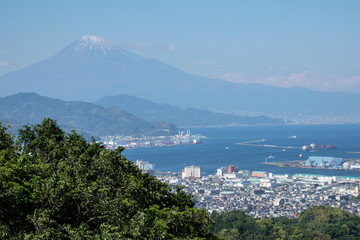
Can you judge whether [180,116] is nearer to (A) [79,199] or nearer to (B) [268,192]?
(B) [268,192]

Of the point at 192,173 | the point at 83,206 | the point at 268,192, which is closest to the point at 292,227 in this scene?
the point at 83,206

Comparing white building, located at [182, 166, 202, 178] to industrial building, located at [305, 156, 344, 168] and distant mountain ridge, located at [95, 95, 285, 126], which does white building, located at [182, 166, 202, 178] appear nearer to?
industrial building, located at [305, 156, 344, 168]

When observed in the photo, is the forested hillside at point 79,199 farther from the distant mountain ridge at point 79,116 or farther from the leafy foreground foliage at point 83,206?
the distant mountain ridge at point 79,116

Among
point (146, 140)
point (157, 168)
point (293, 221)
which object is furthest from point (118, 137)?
point (293, 221)

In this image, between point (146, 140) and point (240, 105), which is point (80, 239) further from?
point (240, 105)

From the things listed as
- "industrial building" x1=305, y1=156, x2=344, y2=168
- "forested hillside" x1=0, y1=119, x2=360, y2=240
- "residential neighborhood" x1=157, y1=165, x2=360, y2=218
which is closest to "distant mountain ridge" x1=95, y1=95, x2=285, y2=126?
"industrial building" x1=305, y1=156, x2=344, y2=168

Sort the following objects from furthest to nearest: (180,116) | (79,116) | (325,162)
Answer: (180,116), (79,116), (325,162)
